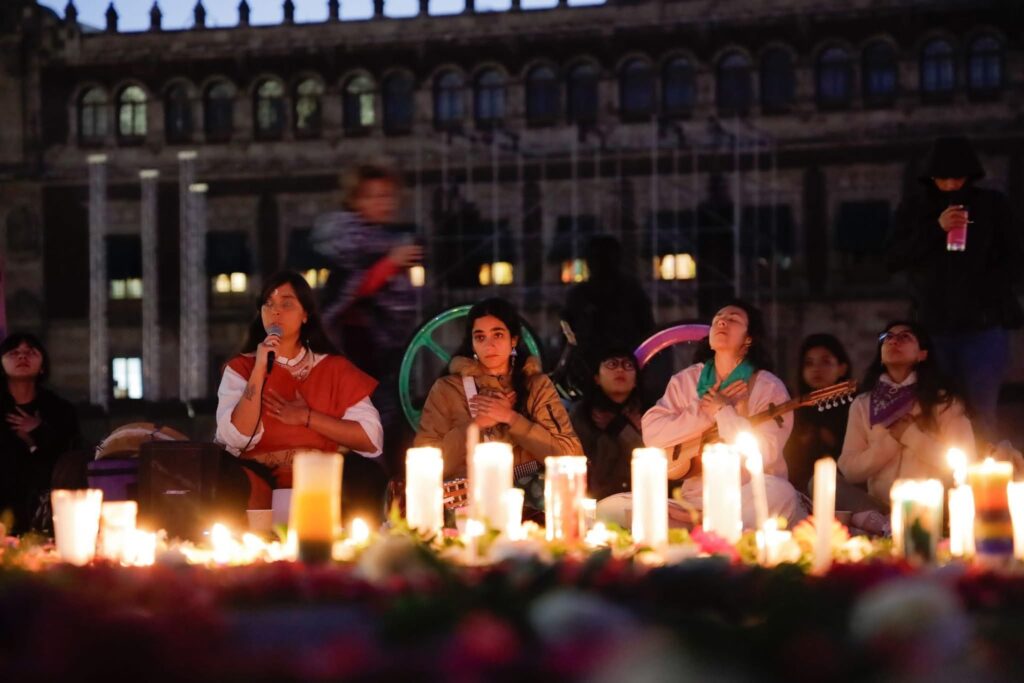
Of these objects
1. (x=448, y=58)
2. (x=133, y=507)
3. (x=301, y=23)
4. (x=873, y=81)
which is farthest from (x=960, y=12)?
(x=133, y=507)

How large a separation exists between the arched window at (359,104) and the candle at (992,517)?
109 feet

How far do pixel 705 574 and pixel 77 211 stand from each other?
35.2 metres

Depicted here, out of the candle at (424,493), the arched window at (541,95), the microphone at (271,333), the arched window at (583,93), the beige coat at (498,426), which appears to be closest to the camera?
the candle at (424,493)

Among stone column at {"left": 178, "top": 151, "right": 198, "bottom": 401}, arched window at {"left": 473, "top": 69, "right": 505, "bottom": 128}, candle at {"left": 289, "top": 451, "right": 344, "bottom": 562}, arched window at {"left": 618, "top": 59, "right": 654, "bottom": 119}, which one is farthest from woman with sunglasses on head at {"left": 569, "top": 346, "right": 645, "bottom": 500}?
arched window at {"left": 473, "top": 69, "right": 505, "bottom": 128}

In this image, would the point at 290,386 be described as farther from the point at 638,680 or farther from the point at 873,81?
the point at 873,81

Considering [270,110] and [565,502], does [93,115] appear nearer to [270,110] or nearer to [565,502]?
[270,110]

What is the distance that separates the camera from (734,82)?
34.6 meters

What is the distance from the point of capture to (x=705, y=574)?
126 inches

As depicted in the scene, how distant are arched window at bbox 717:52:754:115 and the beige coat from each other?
2843 centimetres

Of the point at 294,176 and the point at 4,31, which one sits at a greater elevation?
the point at 4,31

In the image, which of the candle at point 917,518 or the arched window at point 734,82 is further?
the arched window at point 734,82

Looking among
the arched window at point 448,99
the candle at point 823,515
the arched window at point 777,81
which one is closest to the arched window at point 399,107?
the arched window at point 448,99

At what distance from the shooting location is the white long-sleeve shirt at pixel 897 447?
6.95 m

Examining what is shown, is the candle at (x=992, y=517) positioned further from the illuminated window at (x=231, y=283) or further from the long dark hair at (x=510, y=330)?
the illuminated window at (x=231, y=283)
